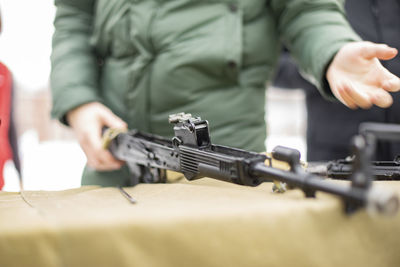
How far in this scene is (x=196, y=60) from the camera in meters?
0.86

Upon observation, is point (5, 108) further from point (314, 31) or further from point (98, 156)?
point (314, 31)

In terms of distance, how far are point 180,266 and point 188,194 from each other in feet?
0.48

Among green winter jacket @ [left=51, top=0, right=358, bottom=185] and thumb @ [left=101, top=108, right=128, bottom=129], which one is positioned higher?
green winter jacket @ [left=51, top=0, right=358, bottom=185]

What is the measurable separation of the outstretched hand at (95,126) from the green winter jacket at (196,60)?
0.03 metres

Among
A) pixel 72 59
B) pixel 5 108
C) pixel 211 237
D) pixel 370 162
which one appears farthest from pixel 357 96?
pixel 5 108

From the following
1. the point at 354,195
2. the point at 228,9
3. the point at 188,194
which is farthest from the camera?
the point at 228,9

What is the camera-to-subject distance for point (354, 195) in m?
0.37

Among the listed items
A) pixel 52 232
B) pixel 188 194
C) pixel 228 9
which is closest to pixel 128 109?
pixel 228 9

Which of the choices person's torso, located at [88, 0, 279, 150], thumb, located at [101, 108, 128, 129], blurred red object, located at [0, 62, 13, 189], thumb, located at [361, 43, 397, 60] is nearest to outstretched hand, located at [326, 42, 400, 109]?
thumb, located at [361, 43, 397, 60]

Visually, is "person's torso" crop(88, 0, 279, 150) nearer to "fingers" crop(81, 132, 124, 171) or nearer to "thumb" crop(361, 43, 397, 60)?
"fingers" crop(81, 132, 124, 171)

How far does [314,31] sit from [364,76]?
21cm

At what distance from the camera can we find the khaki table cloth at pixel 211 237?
1.28 feet

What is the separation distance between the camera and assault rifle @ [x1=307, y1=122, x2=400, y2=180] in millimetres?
383

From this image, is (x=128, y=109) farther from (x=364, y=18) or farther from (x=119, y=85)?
(x=364, y=18)
